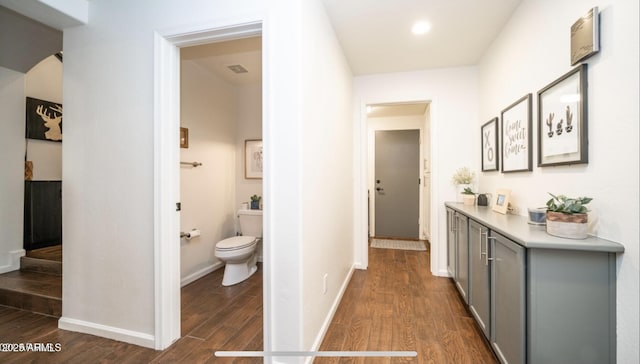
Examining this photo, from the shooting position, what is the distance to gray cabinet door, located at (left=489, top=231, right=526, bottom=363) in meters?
1.21

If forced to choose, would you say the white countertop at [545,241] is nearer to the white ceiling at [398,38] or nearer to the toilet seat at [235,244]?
the white ceiling at [398,38]

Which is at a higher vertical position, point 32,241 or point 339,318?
point 32,241

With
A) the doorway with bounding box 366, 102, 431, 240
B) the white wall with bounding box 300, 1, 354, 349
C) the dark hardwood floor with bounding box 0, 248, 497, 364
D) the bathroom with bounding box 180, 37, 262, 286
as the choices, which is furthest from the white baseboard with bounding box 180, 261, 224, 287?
the doorway with bounding box 366, 102, 431, 240

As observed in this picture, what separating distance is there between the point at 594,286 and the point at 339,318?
62.2 inches

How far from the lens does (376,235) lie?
16.7 feet

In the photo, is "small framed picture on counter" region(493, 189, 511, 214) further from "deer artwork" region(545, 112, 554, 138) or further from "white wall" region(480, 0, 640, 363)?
"deer artwork" region(545, 112, 554, 138)

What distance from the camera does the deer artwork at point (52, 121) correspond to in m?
2.99

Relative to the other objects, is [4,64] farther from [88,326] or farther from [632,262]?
[632,262]

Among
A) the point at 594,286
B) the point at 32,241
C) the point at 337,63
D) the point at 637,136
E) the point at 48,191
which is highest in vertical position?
the point at 337,63

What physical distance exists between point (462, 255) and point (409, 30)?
2.03 m

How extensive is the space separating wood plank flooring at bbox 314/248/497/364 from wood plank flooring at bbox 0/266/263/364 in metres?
0.65

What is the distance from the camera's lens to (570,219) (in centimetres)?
117

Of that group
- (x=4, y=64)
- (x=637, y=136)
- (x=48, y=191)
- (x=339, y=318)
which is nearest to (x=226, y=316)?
(x=339, y=318)

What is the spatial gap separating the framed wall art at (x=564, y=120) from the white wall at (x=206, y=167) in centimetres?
312
